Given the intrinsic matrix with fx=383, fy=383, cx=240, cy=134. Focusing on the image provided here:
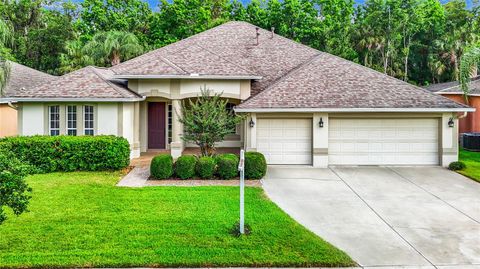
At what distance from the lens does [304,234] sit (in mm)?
7582

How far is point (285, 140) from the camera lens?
15.1m

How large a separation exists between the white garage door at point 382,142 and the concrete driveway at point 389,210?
60 cm

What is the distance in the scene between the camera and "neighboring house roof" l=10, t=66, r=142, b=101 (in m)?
15.2

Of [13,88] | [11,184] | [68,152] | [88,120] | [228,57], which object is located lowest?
[11,184]

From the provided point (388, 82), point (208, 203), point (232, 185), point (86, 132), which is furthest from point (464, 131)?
point (86, 132)

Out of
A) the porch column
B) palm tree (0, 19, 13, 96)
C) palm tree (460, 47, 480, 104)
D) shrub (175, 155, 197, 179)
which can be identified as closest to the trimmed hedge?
palm tree (0, 19, 13, 96)

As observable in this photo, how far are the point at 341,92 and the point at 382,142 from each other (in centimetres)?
256

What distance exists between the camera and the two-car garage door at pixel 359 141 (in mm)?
15086

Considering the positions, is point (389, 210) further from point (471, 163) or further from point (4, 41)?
point (4, 41)

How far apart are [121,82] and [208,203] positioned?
32.8ft

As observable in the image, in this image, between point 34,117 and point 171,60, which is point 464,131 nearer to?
point 171,60

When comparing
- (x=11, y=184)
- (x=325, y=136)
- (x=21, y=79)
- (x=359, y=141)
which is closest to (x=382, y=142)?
(x=359, y=141)

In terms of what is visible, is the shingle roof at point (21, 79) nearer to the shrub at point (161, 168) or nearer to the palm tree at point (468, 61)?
the shrub at point (161, 168)

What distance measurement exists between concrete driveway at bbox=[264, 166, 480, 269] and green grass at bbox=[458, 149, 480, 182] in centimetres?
51
